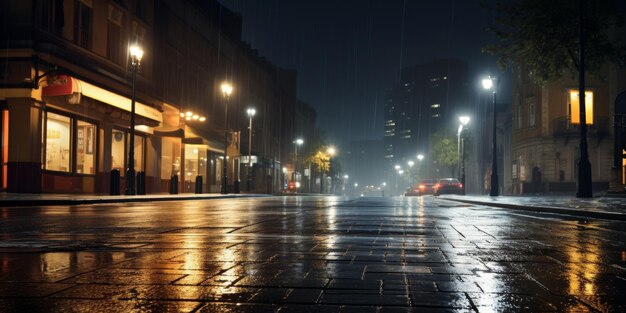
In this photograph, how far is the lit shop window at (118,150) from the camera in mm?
34000

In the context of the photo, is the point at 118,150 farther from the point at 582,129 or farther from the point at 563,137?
the point at 563,137

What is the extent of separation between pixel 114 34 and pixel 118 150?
6337 mm

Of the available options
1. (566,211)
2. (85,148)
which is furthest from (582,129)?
(85,148)

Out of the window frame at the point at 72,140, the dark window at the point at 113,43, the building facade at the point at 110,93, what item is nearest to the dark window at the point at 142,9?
the building facade at the point at 110,93

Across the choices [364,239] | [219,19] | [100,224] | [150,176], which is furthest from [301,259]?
[219,19]

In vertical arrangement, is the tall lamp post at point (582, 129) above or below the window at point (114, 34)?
below

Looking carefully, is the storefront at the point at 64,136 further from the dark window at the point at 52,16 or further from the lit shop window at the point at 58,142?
the dark window at the point at 52,16

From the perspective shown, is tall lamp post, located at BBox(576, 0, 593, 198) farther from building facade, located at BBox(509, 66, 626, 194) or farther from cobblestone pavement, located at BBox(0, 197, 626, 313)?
building facade, located at BBox(509, 66, 626, 194)

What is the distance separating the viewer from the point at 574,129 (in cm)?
4828

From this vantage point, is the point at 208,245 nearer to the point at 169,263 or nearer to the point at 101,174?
the point at 169,263

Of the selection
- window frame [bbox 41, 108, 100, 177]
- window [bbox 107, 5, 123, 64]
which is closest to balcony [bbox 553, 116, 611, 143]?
window [bbox 107, 5, 123, 64]

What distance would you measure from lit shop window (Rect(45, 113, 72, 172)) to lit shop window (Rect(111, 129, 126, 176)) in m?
5.09

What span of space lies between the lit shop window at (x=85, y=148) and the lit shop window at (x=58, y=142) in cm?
91

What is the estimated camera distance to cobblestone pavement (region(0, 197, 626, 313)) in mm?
3707
